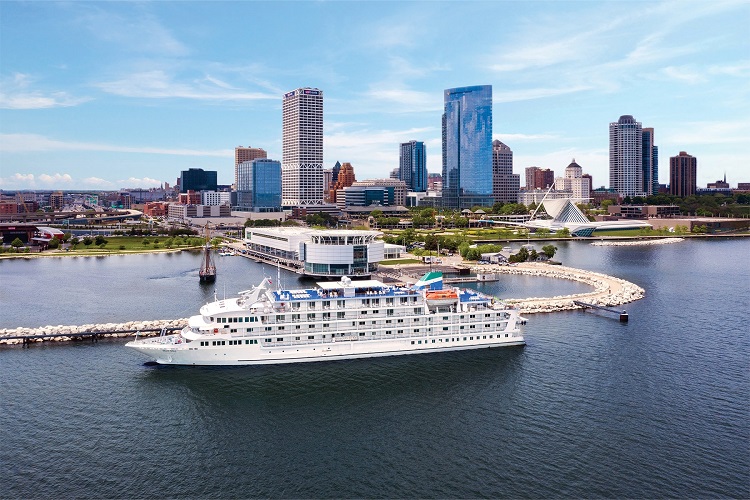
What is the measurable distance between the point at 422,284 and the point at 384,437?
771 inches

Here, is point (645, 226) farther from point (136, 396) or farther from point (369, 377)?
point (136, 396)

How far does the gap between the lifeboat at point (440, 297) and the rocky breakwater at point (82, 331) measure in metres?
23.2

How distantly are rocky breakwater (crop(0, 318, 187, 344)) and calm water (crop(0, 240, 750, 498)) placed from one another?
181cm

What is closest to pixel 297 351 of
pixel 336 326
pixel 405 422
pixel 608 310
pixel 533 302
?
pixel 336 326

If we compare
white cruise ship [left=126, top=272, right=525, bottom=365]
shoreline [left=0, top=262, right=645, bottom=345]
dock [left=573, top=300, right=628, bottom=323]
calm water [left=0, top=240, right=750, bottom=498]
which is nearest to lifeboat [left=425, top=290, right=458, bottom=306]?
white cruise ship [left=126, top=272, right=525, bottom=365]

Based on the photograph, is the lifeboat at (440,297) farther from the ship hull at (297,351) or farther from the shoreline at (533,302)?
the shoreline at (533,302)

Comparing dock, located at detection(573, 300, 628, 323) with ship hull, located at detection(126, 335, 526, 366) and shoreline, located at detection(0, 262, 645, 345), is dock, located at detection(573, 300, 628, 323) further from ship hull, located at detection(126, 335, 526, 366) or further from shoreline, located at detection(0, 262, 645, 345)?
ship hull, located at detection(126, 335, 526, 366)

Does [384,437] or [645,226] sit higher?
[645,226]

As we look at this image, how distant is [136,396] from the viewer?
39.2 m

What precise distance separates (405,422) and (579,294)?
44.4 m

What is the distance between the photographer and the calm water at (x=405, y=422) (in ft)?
94.6

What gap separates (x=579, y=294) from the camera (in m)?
73.1

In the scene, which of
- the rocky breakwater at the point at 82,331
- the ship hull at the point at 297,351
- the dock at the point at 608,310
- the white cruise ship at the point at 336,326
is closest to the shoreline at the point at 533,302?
the rocky breakwater at the point at 82,331

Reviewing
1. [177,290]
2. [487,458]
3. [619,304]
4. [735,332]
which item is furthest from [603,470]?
[177,290]
